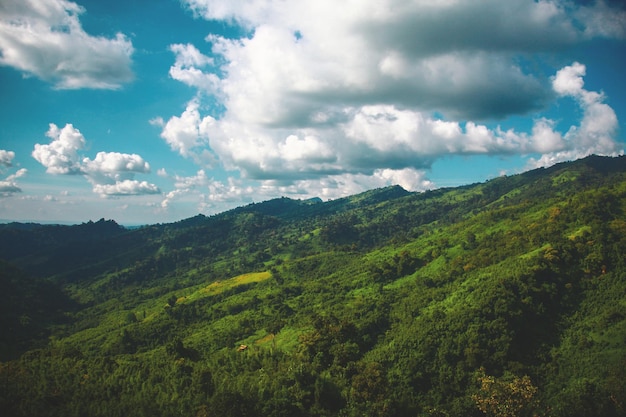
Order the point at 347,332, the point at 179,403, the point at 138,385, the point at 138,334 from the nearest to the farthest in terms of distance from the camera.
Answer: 1. the point at 179,403
2. the point at 138,385
3. the point at 347,332
4. the point at 138,334

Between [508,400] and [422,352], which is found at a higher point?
[422,352]

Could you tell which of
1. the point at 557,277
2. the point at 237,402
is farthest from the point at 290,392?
the point at 557,277

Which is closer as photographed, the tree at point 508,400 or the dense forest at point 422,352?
the tree at point 508,400

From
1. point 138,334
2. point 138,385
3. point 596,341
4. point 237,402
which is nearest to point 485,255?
point 596,341

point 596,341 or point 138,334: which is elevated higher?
point 596,341

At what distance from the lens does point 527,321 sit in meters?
98.3

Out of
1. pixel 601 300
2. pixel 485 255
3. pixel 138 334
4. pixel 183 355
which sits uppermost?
pixel 485 255

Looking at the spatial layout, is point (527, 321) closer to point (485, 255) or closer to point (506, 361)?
point (506, 361)

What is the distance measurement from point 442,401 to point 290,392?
3793 centimetres

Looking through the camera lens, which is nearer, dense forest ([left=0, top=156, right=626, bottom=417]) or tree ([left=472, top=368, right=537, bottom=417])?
tree ([left=472, top=368, right=537, bottom=417])

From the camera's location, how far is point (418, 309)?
123 m

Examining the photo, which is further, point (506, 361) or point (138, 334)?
point (138, 334)

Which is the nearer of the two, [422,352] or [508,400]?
[508,400]

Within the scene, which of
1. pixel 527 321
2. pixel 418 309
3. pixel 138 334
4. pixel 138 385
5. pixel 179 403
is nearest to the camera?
pixel 179 403
